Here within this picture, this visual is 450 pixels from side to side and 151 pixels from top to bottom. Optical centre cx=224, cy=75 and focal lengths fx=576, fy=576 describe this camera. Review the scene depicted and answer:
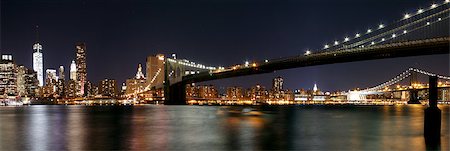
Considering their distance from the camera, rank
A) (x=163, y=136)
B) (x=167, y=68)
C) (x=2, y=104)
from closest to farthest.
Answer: (x=163, y=136) < (x=167, y=68) < (x=2, y=104)

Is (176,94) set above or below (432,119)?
above

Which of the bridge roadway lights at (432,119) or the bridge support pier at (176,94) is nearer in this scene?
the bridge roadway lights at (432,119)

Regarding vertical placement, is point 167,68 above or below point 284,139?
above

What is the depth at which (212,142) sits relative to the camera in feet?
77.6

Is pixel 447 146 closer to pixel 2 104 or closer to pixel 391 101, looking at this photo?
pixel 391 101

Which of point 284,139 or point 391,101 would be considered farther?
point 391,101

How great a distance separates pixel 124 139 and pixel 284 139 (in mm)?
6979

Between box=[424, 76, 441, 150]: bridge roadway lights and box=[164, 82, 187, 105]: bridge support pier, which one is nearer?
box=[424, 76, 441, 150]: bridge roadway lights

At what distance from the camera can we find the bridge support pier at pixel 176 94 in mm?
78062

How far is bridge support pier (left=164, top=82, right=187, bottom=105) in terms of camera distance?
7806 centimetres

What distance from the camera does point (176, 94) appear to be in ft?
261

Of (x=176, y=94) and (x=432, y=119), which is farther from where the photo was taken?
(x=176, y=94)

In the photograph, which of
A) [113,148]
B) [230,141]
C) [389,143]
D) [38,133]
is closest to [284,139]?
[230,141]

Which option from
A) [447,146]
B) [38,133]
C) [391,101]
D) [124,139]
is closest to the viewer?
[447,146]
